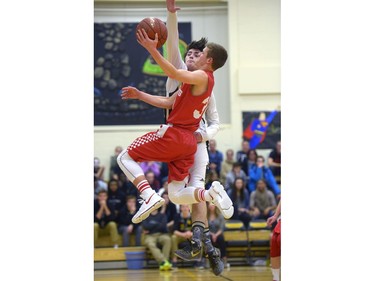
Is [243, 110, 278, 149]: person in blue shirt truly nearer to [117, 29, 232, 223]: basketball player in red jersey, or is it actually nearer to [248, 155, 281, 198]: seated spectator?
[248, 155, 281, 198]: seated spectator

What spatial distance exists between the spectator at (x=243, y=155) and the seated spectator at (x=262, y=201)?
2.01 ft

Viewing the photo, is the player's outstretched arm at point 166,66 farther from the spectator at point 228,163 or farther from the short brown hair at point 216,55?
the spectator at point 228,163

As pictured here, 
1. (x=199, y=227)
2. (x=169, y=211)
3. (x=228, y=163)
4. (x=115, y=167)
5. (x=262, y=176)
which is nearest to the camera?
(x=199, y=227)

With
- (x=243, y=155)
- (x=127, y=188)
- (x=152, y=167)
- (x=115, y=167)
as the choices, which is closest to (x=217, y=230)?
(x=152, y=167)

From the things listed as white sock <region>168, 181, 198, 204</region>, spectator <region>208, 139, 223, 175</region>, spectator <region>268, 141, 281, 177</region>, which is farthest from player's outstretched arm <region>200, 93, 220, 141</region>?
spectator <region>268, 141, 281, 177</region>

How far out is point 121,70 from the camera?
15961 millimetres

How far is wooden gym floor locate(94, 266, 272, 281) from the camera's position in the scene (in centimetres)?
1070

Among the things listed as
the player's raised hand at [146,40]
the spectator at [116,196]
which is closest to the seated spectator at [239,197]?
the spectator at [116,196]

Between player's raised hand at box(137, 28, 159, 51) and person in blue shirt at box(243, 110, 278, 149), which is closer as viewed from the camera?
player's raised hand at box(137, 28, 159, 51)

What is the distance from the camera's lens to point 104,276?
1159 centimetres

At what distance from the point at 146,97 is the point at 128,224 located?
24.3ft

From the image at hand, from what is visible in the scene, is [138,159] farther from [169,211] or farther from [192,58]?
[169,211]
